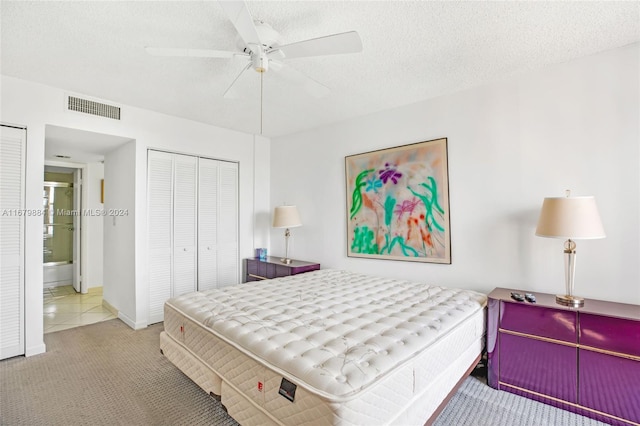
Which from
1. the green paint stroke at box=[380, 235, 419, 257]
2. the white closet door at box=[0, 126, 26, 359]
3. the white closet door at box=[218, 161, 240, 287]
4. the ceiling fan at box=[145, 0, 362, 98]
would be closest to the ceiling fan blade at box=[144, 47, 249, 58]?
the ceiling fan at box=[145, 0, 362, 98]

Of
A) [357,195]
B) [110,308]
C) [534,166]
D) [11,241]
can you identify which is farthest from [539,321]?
[110,308]

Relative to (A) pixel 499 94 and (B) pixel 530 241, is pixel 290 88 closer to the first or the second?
(A) pixel 499 94

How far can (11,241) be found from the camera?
2.76 m


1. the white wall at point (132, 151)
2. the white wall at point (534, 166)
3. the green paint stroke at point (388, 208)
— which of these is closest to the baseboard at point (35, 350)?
the white wall at point (132, 151)

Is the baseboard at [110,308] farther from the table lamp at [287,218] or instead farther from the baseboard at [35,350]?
the table lamp at [287,218]

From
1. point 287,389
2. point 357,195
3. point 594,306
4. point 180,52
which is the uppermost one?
point 180,52

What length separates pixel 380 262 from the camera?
360 centimetres

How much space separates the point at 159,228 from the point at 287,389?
10.2 ft

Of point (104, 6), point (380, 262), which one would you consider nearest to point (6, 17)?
point (104, 6)

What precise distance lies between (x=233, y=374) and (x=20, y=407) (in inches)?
Result: 66.2

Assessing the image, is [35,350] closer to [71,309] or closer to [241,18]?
[71,309]

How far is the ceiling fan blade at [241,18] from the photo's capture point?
1.49 m

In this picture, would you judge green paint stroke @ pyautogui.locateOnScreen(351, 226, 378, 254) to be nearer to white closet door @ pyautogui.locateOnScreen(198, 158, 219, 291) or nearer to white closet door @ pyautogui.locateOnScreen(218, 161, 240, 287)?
white closet door @ pyautogui.locateOnScreen(218, 161, 240, 287)

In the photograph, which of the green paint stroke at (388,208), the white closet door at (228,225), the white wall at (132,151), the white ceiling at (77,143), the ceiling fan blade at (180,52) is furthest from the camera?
the white closet door at (228,225)
